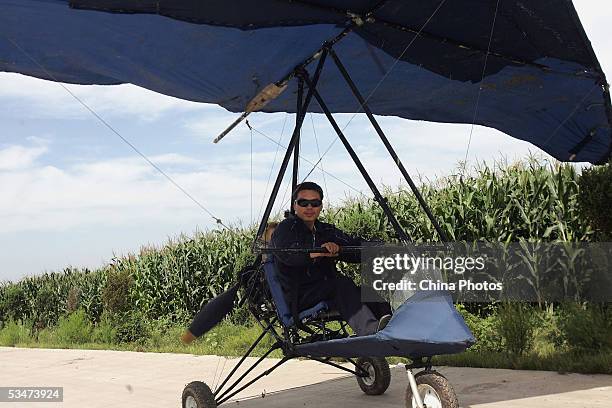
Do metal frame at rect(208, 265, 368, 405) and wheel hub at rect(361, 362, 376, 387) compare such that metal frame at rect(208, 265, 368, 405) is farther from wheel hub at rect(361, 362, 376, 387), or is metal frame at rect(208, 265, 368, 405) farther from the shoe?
wheel hub at rect(361, 362, 376, 387)

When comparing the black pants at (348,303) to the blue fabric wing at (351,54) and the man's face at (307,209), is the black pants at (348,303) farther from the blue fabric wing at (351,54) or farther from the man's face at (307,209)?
the blue fabric wing at (351,54)

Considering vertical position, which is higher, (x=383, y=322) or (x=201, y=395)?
(x=383, y=322)

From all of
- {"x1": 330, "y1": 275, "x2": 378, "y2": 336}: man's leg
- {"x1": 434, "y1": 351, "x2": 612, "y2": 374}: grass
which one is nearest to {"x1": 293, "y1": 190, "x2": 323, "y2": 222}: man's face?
{"x1": 330, "y1": 275, "x2": 378, "y2": 336}: man's leg

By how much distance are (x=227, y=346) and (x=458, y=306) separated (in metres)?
3.82

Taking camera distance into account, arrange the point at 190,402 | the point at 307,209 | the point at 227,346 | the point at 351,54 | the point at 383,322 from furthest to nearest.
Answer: the point at 227,346
the point at 351,54
the point at 190,402
the point at 307,209
the point at 383,322

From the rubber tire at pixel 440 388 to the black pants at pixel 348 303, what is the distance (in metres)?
0.43

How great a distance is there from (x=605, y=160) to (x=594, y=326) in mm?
1882

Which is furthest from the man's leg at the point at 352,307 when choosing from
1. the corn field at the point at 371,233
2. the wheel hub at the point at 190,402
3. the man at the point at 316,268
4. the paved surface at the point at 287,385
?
the corn field at the point at 371,233

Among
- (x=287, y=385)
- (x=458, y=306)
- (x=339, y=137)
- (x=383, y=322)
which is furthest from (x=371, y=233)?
(x=383, y=322)

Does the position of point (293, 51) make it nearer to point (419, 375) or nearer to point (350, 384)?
point (419, 375)

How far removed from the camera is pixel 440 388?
352 centimetres

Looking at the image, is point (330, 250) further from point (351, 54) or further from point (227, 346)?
point (227, 346)

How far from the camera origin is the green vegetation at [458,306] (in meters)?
6.72

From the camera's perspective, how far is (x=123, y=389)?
667 centimetres
